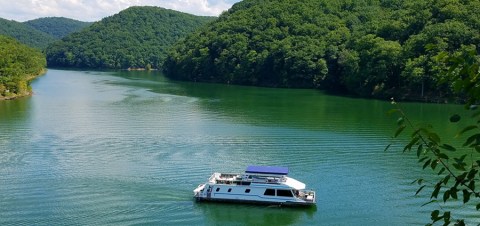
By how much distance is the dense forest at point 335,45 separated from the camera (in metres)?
62.2

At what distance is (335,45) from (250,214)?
6556 cm

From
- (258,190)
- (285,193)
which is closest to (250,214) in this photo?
(258,190)

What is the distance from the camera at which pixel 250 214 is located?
2103 centimetres

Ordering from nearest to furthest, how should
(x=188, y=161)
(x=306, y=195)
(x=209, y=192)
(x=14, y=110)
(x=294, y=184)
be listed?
(x=306, y=195) < (x=209, y=192) < (x=294, y=184) < (x=188, y=161) < (x=14, y=110)

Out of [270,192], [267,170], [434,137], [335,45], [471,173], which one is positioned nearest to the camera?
[471,173]

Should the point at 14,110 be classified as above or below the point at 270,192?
above

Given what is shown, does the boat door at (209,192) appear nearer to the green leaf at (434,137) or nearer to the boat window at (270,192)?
the boat window at (270,192)

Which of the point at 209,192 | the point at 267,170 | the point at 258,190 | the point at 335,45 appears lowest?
the point at 209,192

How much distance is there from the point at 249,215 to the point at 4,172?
12871 millimetres

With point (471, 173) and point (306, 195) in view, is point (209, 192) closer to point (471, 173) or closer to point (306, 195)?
point (306, 195)

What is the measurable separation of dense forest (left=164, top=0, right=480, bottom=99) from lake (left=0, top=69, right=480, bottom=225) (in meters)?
12.5

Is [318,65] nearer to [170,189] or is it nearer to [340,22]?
[340,22]

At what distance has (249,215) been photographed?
68.5 ft

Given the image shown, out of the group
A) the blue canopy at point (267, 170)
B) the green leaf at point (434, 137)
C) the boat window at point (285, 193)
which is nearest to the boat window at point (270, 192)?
the boat window at point (285, 193)
